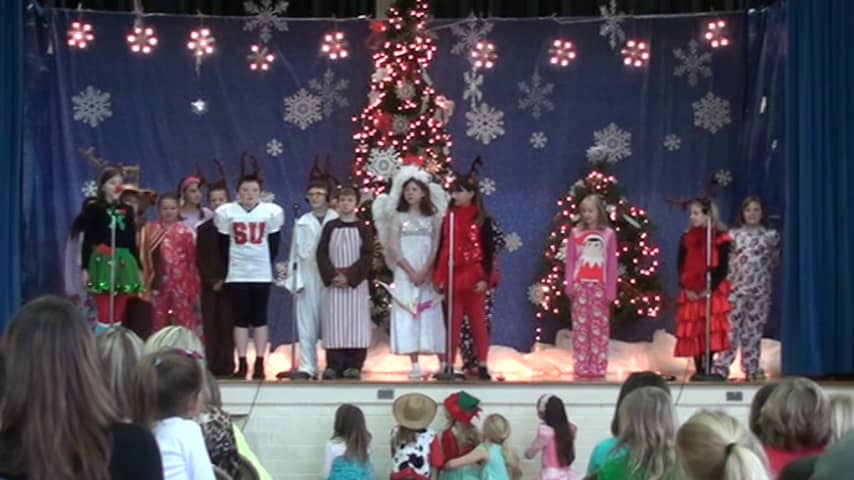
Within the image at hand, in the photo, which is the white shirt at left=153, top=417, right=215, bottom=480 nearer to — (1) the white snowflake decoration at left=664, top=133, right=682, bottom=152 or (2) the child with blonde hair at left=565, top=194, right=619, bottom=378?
(2) the child with blonde hair at left=565, top=194, right=619, bottom=378

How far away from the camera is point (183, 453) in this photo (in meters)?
3.62

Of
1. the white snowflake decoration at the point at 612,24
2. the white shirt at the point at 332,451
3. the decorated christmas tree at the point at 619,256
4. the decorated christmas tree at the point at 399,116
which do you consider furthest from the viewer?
the white snowflake decoration at the point at 612,24

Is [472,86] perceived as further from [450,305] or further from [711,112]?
[450,305]

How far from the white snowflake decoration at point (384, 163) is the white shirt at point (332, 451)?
2.94 metres

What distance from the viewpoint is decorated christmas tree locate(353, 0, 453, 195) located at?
11.6m

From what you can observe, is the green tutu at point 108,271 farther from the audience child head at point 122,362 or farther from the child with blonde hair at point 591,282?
the audience child head at point 122,362

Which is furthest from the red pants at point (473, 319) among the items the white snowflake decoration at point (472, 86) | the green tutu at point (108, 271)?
the white snowflake decoration at point (472, 86)

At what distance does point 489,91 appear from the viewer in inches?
494

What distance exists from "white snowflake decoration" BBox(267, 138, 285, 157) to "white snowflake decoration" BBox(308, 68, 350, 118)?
1.49 feet

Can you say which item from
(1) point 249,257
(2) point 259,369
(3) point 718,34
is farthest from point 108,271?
(3) point 718,34

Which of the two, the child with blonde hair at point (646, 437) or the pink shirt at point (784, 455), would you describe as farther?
the child with blonde hair at point (646, 437)

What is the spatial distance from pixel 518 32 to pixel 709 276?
3.22 m

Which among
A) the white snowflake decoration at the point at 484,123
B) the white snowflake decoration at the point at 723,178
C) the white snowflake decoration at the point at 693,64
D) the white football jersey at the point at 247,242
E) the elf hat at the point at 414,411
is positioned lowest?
the elf hat at the point at 414,411

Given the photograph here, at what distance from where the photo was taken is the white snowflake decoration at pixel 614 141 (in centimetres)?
1242
